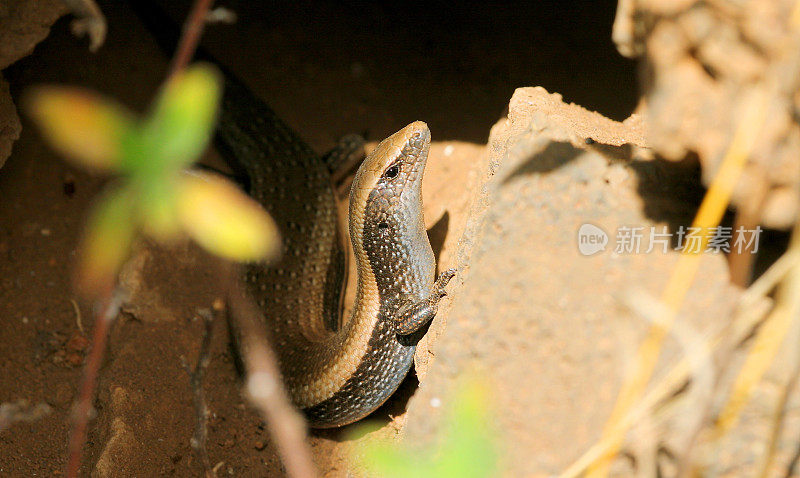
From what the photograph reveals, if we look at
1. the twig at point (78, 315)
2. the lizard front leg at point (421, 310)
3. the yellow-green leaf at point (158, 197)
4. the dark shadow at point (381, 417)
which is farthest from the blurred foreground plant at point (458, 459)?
the twig at point (78, 315)

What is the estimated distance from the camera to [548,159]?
220 centimetres

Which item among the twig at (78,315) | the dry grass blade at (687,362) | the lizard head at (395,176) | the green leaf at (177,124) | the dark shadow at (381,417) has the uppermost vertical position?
the green leaf at (177,124)

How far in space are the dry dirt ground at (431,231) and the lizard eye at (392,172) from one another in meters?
0.43

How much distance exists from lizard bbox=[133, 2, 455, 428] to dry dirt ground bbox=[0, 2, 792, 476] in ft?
0.77

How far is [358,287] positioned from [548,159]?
5.38ft

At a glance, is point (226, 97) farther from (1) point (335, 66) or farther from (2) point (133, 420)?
(2) point (133, 420)

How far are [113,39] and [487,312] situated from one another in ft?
12.0

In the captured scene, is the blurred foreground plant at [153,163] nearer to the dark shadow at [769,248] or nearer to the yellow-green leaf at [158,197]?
the yellow-green leaf at [158,197]

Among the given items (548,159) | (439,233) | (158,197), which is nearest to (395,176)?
(439,233)

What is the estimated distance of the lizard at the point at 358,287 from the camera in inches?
128

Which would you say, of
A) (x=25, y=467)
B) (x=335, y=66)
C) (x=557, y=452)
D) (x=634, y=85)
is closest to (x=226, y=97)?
(x=335, y=66)

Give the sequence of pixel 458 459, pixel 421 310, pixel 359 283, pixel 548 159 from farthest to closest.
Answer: pixel 359 283
pixel 421 310
pixel 548 159
pixel 458 459

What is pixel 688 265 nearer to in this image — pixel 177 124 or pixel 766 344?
pixel 766 344

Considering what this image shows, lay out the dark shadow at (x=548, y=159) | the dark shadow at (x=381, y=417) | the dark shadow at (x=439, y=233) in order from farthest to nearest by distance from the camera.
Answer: the dark shadow at (x=439, y=233), the dark shadow at (x=381, y=417), the dark shadow at (x=548, y=159)
